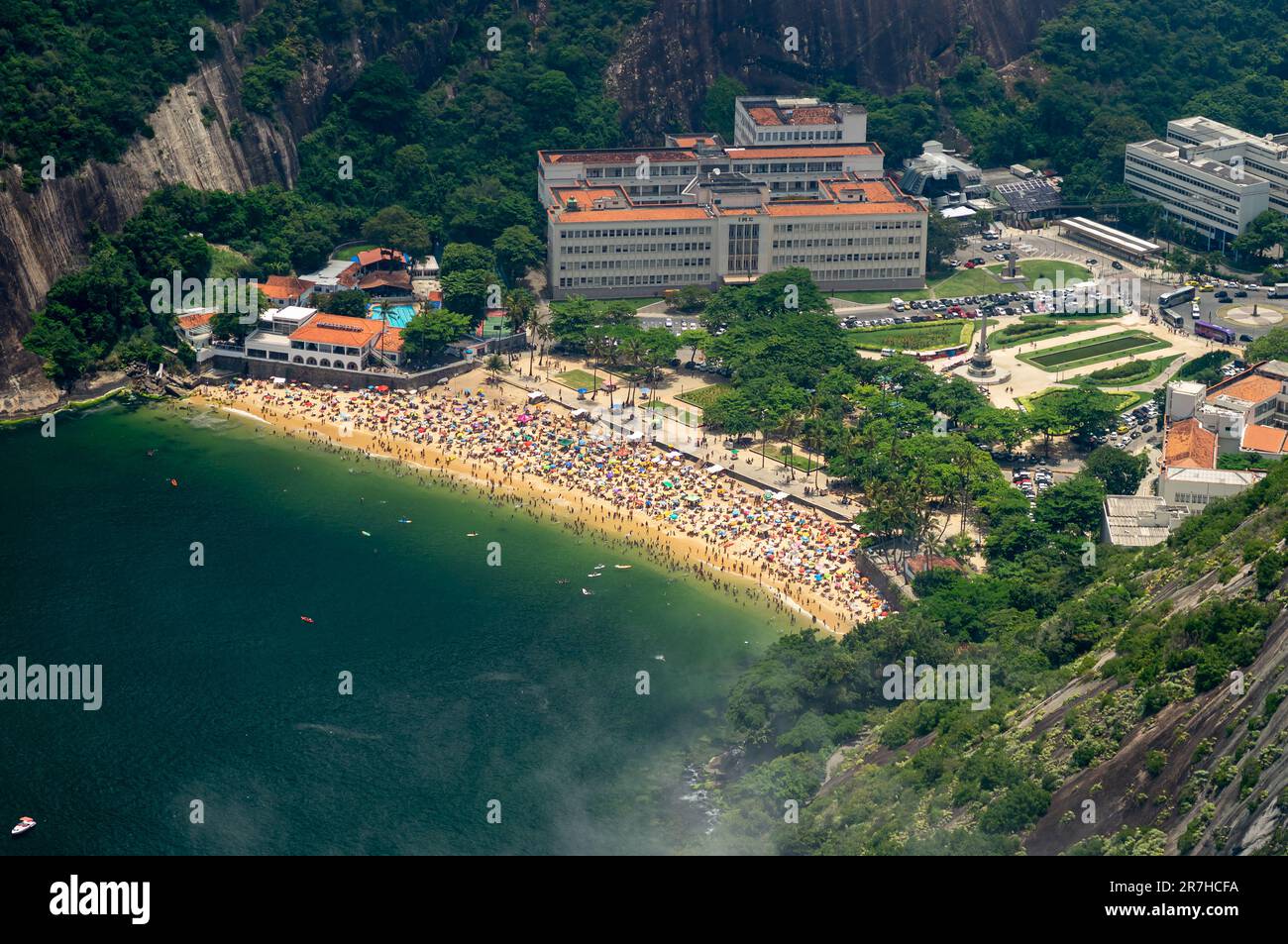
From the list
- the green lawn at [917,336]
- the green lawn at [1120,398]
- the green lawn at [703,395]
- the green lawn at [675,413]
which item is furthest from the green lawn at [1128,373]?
the green lawn at [675,413]

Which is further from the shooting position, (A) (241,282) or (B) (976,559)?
(A) (241,282)

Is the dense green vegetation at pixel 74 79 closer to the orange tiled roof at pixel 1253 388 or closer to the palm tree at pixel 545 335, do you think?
the palm tree at pixel 545 335

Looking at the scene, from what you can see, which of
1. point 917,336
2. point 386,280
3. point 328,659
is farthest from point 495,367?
point 328,659

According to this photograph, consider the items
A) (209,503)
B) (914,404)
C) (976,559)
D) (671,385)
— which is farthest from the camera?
(671,385)

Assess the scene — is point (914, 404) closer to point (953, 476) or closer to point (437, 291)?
point (953, 476)

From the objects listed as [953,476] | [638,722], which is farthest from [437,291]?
[638,722]

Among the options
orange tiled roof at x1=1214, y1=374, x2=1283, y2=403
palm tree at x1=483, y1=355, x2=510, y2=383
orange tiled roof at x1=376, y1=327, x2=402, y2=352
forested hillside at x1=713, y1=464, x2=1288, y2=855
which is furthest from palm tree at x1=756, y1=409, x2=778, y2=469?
orange tiled roof at x1=1214, y1=374, x2=1283, y2=403
